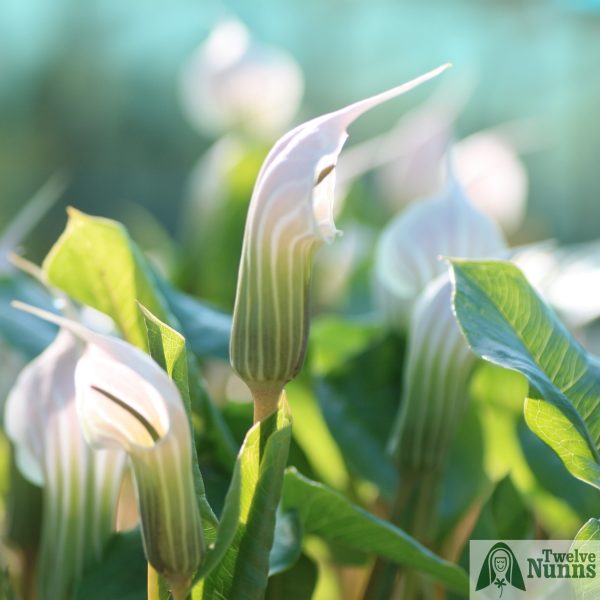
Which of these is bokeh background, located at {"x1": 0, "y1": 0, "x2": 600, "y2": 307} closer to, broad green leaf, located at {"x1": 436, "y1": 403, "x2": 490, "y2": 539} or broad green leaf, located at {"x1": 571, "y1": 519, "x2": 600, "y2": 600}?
broad green leaf, located at {"x1": 436, "y1": 403, "x2": 490, "y2": 539}

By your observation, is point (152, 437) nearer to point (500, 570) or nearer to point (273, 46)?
point (500, 570)

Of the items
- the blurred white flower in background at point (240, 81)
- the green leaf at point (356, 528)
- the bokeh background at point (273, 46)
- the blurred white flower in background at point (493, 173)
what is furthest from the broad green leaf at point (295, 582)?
the bokeh background at point (273, 46)

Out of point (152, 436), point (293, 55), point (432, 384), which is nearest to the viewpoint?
point (152, 436)

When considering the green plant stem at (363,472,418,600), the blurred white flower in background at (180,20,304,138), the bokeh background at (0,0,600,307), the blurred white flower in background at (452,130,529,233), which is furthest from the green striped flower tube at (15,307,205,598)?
the bokeh background at (0,0,600,307)

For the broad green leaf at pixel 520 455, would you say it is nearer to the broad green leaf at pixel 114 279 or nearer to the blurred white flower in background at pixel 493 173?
the broad green leaf at pixel 114 279

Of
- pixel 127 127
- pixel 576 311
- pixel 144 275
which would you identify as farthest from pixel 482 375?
pixel 127 127

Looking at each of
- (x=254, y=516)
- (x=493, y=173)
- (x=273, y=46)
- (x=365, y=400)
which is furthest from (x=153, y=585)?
(x=273, y=46)

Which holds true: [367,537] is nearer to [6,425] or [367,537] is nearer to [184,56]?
[6,425]

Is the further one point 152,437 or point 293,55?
point 293,55
